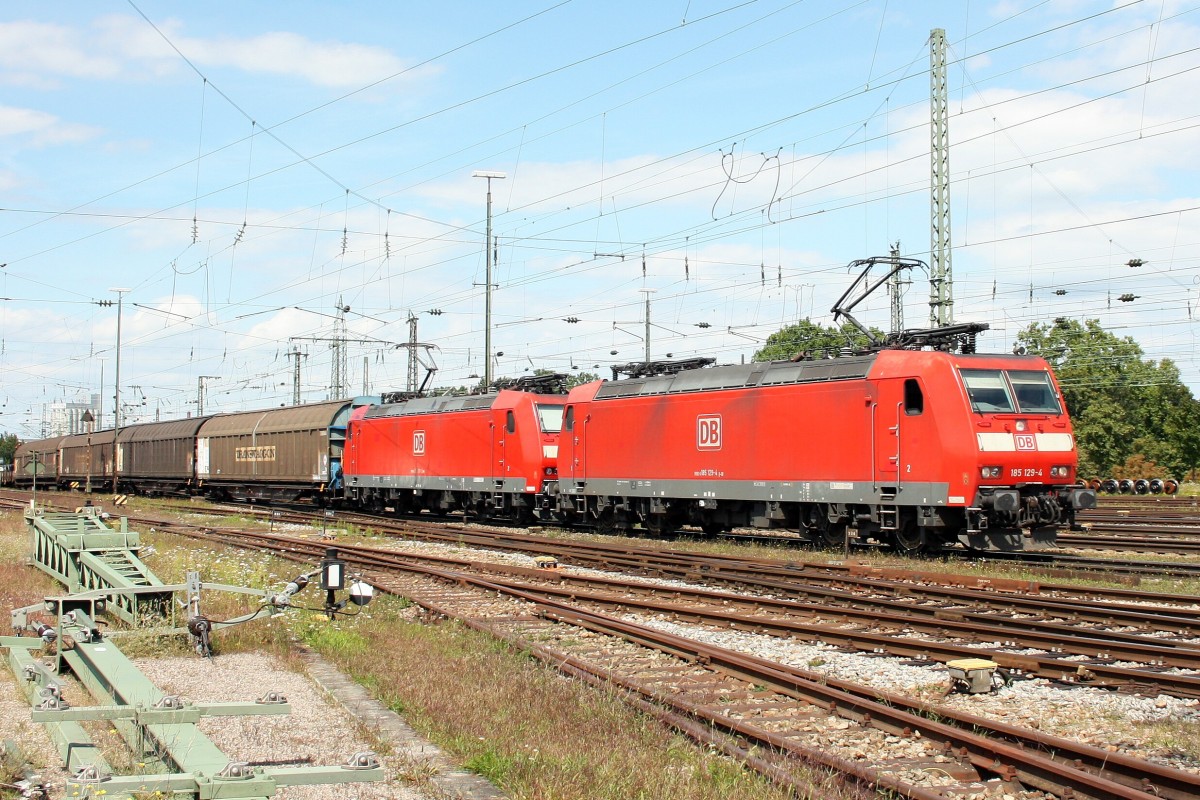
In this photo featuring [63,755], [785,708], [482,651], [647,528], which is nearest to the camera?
[63,755]

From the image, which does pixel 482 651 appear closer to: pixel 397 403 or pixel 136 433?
pixel 397 403

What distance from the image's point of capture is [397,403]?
35312mm

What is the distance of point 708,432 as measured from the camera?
22938 mm

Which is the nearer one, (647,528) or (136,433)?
(647,528)

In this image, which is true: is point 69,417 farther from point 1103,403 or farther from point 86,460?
point 1103,403

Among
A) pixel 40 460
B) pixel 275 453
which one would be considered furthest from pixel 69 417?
pixel 275 453

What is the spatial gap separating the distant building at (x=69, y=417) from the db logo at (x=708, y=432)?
8676 cm

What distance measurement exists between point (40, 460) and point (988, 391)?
56858 mm

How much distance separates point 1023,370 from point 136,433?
45.1m

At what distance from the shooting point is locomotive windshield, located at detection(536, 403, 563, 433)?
94.3ft

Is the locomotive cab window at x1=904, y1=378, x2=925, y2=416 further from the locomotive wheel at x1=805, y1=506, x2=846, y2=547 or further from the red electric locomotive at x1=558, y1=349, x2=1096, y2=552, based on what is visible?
the locomotive wheel at x1=805, y1=506, x2=846, y2=547

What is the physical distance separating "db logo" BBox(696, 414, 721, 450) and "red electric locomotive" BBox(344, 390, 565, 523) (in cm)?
630

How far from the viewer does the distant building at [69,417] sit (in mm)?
121625

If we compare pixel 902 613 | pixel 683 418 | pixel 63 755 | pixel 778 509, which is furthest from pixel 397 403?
pixel 63 755
